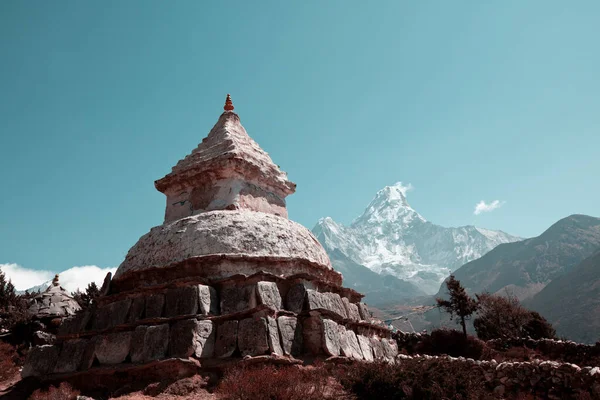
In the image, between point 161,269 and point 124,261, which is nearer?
point 161,269

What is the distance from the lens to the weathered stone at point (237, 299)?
731cm

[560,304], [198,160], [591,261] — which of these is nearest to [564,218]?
[591,261]

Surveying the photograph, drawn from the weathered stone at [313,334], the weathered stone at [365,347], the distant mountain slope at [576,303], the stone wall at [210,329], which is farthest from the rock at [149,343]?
the distant mountain slope at [576,303]

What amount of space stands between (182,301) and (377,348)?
375 cm

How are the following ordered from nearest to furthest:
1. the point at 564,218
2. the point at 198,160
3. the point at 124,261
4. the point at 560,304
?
1. the point at 124,261
2. the point at 198,160
3. the point at 560,304
4. the point at 564,218

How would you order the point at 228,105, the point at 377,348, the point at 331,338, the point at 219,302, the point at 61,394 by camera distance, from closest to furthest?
the point at 61,394 < the point at 331,338 < the point at 219,302 < the point at 377,348 < the point at 228,105

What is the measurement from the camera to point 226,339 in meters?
6.88

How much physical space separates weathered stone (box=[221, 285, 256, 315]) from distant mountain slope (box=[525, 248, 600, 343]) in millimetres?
65458

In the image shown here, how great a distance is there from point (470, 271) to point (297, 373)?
169 metres

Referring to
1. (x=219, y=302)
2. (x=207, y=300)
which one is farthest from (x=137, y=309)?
(x=219, y=302)

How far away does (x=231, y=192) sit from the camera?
10.2m

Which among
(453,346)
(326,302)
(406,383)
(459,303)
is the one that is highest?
(459,303)

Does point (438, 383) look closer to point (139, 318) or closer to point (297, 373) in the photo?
point (297, 373)

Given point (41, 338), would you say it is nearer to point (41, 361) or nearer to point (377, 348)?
point (41, 361)
